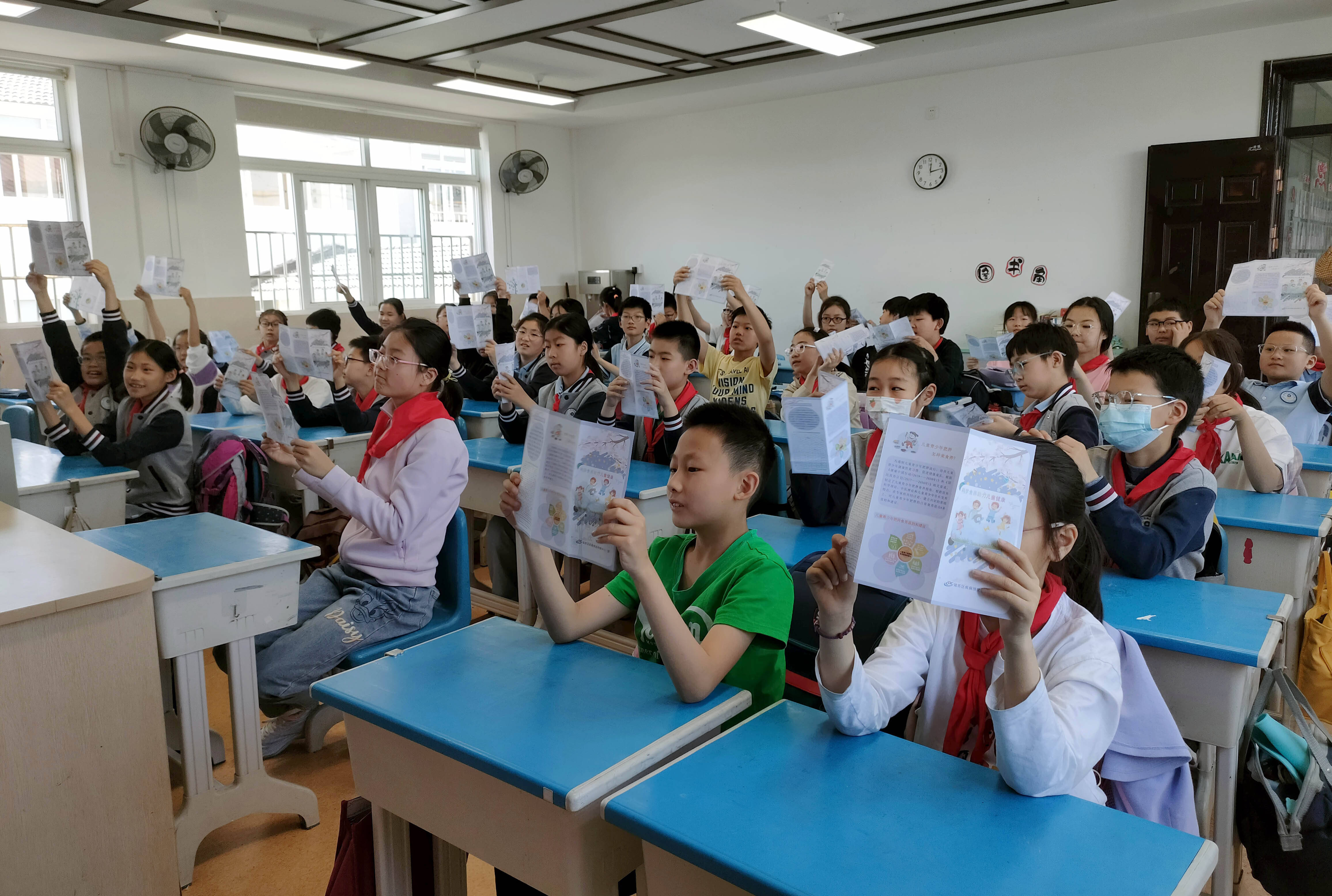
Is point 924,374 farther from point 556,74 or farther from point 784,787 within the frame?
point 556,74

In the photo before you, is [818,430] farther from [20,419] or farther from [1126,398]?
[20,419]

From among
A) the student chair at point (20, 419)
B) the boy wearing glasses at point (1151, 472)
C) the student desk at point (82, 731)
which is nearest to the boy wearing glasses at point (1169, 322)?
the boy wearing glasses at point (1151, 472)

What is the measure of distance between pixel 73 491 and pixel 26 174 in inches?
217

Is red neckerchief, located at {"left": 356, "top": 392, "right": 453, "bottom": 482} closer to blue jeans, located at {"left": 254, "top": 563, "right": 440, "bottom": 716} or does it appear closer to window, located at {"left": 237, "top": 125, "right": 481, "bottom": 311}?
blue jeans, located at {"left": 254, "top": 563, "right": 440, "bottom": 716}

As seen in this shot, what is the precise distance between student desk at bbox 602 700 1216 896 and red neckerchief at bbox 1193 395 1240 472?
209 centimetres

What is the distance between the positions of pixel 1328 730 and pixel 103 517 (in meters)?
3.99

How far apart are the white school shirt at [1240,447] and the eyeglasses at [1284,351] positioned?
0.88 metres

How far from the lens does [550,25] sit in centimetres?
667

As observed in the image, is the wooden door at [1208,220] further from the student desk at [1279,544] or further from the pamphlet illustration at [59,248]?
the pamphlet illustration at [59,248]

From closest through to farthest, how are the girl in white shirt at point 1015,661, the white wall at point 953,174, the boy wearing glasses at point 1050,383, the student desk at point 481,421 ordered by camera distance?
the girl in white shirt at point 1015,661, the boy wearing glasses at point 1050,383, the student desk at point 481,421, the white wall at point 953,174

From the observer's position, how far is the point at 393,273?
9.75 m

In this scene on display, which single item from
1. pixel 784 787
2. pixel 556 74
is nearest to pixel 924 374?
pixel 784 787

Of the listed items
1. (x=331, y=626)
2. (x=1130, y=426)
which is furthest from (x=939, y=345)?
(x=331, y=626)

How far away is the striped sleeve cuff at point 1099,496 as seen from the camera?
Result: 1996mm
